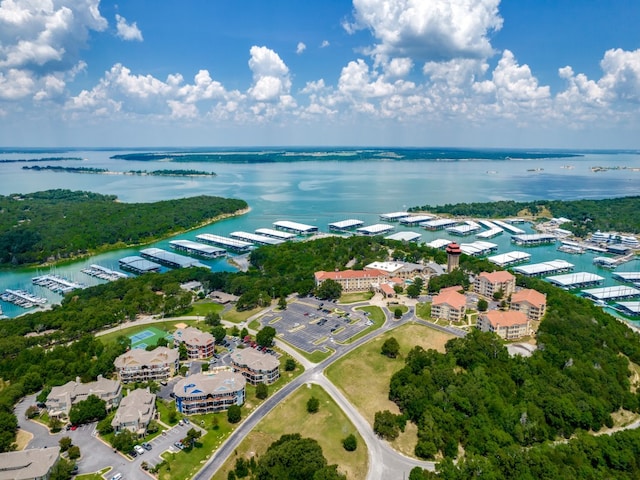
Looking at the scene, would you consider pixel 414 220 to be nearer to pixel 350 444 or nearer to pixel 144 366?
pixel 144 366

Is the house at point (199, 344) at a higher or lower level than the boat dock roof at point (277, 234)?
higher

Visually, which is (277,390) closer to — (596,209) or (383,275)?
(383,275)

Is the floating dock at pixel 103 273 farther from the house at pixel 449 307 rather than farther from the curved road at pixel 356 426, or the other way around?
the house at pixel 449 307

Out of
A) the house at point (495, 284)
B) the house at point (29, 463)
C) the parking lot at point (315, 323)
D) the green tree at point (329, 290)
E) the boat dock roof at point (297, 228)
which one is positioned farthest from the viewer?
the boat dock roof at point (297, 228)

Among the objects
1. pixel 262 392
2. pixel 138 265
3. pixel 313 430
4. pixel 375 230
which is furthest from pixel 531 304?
pixel 138 265

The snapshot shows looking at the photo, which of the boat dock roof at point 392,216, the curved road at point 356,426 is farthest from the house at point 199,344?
the boat dock roof at point 392,216
